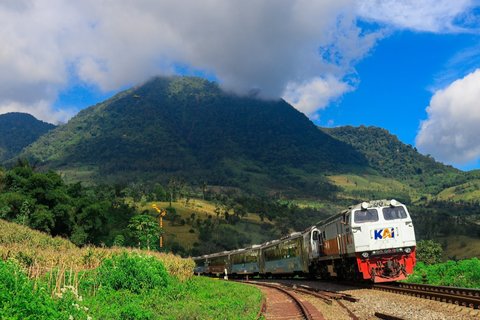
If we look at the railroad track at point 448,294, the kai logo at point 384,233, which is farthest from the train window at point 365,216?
the railroad track at point 448,294

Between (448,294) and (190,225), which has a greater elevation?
(190,225)

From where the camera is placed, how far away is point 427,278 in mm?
29125

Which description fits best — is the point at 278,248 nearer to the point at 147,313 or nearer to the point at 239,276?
the point at 239,276

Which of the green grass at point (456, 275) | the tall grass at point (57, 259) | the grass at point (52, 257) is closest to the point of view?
the tall grass at point (57, 259)

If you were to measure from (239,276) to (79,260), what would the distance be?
4608cm

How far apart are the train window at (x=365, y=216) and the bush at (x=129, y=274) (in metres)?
10.9

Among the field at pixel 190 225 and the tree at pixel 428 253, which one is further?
the field at pixel 190 225

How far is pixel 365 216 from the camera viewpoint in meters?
25.2

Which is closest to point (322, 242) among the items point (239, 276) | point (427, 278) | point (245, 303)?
point (427, 278)

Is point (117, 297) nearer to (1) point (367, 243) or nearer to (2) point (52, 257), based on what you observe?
(2) point (52, 257)

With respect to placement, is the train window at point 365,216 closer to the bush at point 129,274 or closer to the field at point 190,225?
the bush at point 129,274

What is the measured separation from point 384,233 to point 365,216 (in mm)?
1336

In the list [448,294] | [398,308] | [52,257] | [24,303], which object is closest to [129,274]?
[52,257]

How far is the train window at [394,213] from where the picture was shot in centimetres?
2520
